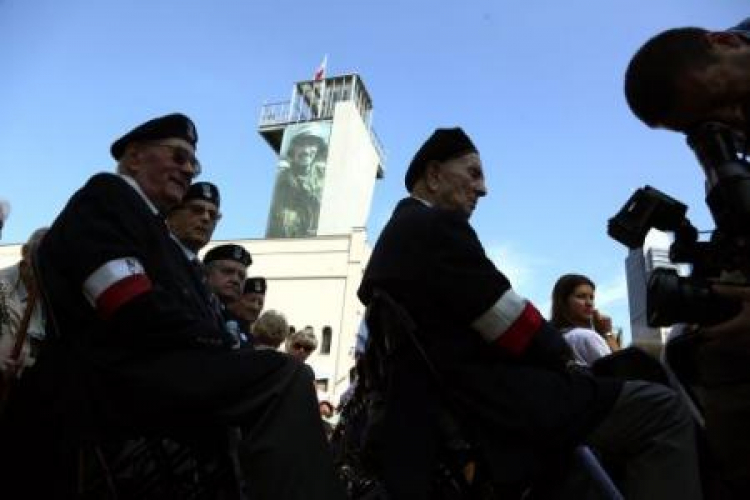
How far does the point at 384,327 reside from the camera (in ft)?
6.95

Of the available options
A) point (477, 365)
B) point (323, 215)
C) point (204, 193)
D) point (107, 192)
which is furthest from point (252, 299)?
point (323, 215)

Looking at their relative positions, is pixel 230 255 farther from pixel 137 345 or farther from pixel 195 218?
pixel 137 345

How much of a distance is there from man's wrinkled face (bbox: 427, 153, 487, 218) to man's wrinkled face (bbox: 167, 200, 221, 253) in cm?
172

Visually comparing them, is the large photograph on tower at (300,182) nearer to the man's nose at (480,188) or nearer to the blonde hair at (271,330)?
the blonde hair at (271,330)

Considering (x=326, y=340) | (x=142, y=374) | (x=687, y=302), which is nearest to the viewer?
(x=687, y=302)

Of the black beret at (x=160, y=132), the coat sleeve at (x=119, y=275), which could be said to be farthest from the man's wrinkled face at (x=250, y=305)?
the coat sleeve at (x=119, y=275)

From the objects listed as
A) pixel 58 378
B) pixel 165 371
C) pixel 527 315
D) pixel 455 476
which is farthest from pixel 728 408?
pixel 58 378

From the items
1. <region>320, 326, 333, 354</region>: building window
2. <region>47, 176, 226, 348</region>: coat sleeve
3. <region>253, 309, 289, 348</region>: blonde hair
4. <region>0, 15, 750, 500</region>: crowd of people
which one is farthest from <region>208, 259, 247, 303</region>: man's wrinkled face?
<region>320, 326, 333, 354</region>: building window

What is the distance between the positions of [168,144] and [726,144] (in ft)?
7.15

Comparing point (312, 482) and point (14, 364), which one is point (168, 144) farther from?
point (312, 482)

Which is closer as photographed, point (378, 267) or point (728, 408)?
point (728, 408)

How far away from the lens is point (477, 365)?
1894mm

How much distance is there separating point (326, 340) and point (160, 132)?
29228 mm

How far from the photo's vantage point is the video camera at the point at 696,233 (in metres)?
1.32
